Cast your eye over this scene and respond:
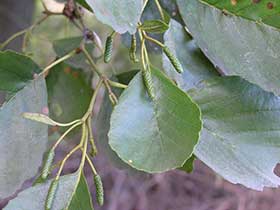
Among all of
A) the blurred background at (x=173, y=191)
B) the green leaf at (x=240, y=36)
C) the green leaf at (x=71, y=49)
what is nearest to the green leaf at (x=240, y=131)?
the green leaf at (x=240, y=36)

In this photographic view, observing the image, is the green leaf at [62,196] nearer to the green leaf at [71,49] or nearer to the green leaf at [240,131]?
the green leaf at [240,131]

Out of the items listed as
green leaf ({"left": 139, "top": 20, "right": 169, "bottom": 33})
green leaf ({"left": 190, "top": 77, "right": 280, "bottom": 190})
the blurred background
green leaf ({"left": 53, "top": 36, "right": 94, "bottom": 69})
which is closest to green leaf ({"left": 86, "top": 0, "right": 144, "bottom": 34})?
green leaf ({"left": 139, "top": 20, "right": 169, "bottom": 33})

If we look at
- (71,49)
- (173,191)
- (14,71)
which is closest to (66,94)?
(71,49)

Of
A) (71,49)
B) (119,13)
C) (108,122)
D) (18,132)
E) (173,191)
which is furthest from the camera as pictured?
(173,191)

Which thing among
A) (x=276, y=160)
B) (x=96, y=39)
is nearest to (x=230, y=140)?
(x=276, y=160)

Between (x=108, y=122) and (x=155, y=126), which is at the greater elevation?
(x=155, y=126)

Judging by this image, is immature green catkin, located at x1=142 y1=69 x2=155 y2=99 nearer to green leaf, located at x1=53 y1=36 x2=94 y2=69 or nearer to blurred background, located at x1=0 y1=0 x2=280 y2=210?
green leaf, located at x1=53 y1=36 x2=94 y2=69

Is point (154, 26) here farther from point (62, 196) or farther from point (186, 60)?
point (62, 196)
